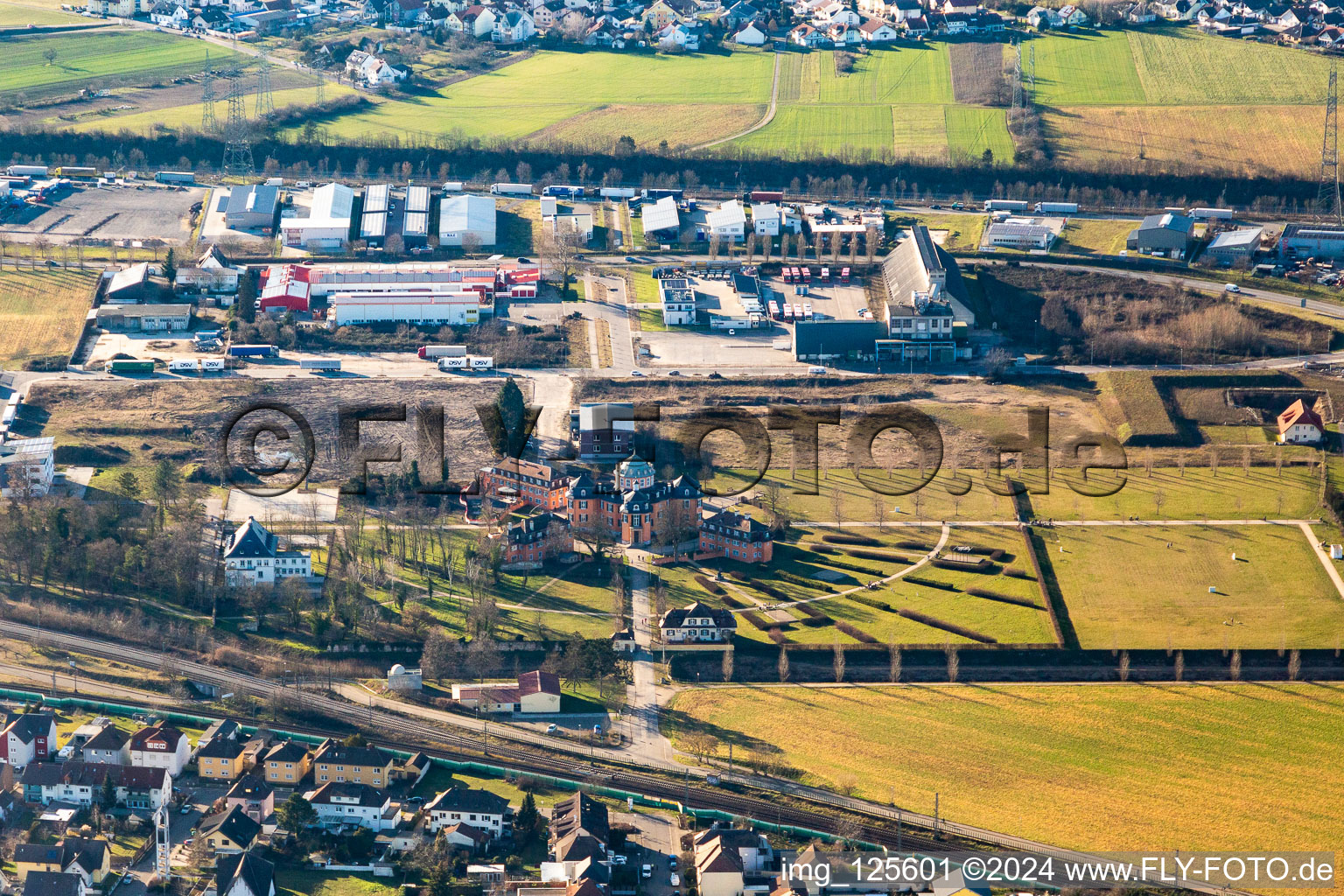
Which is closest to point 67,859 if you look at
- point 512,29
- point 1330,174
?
point 1330,174

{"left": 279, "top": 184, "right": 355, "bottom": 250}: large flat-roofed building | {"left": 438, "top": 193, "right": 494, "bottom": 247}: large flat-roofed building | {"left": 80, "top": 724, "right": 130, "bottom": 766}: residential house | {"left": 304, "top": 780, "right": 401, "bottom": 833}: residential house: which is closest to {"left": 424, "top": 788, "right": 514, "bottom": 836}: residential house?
{"left": 304, "top": 780, "right": 401, "bottom": 833}: residential house

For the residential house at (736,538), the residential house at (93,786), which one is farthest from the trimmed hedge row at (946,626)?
the residential house at (93,786)

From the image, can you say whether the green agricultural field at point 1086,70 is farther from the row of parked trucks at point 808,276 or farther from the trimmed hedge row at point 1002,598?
the trimmed hedge row at point 1002,598

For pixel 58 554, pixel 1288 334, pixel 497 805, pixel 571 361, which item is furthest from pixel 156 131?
pixel 497 805

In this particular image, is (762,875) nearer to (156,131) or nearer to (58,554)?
(58,554)

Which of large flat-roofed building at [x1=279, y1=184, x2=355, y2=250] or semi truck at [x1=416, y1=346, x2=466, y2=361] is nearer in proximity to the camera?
semi truck at [x1=416, y1=346, x2=466, y2=361]

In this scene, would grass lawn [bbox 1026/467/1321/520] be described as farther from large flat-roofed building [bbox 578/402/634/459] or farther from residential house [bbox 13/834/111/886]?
residential house [bbox 13/834/111/886]

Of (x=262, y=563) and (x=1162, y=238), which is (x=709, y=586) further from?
(x=1162, y=238)
